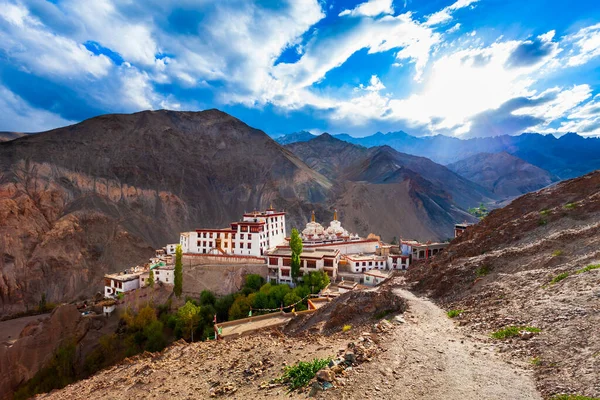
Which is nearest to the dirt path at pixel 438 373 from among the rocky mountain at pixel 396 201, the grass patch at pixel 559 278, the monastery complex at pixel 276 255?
the grass patch at pixel 559 278

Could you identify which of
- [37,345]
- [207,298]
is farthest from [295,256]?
[37,345]

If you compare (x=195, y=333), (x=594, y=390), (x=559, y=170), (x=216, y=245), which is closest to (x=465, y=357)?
(x=594, y=390)

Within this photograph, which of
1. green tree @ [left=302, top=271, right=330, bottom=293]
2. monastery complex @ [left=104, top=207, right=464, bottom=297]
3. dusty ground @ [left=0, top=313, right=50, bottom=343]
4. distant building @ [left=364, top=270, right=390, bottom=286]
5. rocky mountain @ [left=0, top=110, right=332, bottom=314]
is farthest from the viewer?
rocky mountain @ [left=0, top=110, right=332, bottom=314]

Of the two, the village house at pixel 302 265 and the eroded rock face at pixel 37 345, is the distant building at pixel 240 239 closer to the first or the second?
the village house at pixel 302 265

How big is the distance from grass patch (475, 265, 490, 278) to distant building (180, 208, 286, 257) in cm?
2357

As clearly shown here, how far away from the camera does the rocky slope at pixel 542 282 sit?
7145 mm

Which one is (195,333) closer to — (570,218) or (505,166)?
(570,218)

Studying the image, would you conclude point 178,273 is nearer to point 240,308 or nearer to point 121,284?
point 121,284

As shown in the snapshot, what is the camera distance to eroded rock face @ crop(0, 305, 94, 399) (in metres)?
28.0

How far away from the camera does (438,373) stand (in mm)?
7578

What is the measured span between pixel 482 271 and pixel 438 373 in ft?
29.7

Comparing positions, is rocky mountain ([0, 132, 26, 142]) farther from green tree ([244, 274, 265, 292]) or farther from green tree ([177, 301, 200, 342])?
green tree ([244, 274, 265, 292])

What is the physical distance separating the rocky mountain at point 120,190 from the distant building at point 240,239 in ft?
91.4

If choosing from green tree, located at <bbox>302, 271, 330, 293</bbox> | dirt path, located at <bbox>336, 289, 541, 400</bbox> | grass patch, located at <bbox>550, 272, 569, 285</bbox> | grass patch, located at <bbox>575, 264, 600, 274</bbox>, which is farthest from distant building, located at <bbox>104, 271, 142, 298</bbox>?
grass patch, located at <bbox>575, 264, 600, 274</bbox>
